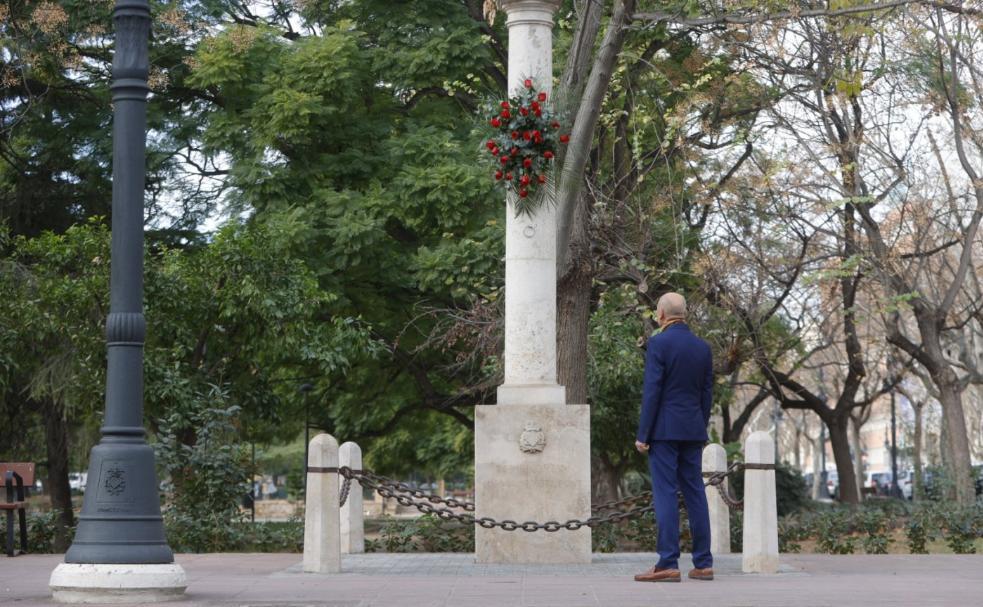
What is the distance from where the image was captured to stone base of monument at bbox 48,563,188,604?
8906 mm

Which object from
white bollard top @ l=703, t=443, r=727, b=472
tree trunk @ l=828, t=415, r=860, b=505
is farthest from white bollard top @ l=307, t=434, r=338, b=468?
tree trunk @ l=828, t=415, r=860, b=505

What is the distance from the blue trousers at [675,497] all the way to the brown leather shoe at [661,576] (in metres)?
0.07

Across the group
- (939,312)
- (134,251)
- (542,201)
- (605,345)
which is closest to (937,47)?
(939,312)

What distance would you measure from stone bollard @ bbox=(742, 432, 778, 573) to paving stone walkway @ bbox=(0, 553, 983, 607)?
19cm

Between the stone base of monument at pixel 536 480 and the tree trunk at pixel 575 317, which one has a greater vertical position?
the tree trunk at pixel 575 317

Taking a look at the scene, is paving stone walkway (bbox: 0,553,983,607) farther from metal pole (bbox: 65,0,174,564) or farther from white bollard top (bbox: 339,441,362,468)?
white bollard top (bbox: 339,441,362,468)

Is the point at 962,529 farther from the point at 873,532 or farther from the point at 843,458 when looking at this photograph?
the point at 843,458

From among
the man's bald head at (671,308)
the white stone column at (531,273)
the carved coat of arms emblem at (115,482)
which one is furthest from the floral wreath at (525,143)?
the carved coat of arms emblem at (115,482)

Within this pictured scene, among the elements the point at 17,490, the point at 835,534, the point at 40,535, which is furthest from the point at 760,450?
the point at 40,535

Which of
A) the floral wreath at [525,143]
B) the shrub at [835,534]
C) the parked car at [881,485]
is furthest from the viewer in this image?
the parked car at [881,485]

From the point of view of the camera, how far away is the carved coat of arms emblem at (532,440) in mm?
12523

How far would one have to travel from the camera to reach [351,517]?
14.7 meters

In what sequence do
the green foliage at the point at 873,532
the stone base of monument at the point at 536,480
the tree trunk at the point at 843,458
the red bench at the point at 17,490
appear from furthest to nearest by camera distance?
the tree trunk at the point at 843,458 → the green foliage at the point at 873,532 → the red bench at the point at 17,490 → the stone base of monument at the point at 536,480

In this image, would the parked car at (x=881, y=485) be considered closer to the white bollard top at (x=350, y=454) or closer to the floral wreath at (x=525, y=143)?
the white bollard top at (x=350, y=454)
